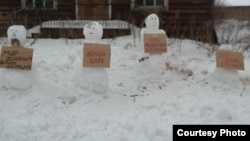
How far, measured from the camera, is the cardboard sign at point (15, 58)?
568 cm

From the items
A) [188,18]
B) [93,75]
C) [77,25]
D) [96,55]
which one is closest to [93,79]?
[93,75]

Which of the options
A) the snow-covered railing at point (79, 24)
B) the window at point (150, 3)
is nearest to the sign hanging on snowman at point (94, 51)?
the snow-covered railing at point (79, 24)

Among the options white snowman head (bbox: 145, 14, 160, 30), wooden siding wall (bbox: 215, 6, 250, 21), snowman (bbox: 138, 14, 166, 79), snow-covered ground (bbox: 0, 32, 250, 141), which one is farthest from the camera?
wooden siding wall (bbox: 215, 6, 250, 21)

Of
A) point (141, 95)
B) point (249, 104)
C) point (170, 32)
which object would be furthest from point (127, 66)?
point (170, 32)

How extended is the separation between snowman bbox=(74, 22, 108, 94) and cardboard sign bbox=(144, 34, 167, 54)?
113 cm

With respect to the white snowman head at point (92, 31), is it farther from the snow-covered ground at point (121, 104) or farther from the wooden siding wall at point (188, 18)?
the wooden siding wall at point (188, 18)

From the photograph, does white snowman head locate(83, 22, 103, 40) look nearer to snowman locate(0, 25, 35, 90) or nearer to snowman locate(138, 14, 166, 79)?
snowman locate(0, 25, 35, 90)

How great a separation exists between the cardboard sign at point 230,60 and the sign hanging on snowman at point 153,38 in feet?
3.34

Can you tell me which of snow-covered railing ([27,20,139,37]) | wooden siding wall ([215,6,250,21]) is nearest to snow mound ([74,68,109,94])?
snow-covered railing ([27,20,139,37])

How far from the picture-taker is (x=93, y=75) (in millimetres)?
5691

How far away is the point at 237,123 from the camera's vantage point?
4922 mm

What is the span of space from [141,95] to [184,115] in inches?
38.8

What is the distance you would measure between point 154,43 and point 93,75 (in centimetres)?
148

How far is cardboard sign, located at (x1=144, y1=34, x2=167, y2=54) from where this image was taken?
21.6ft
